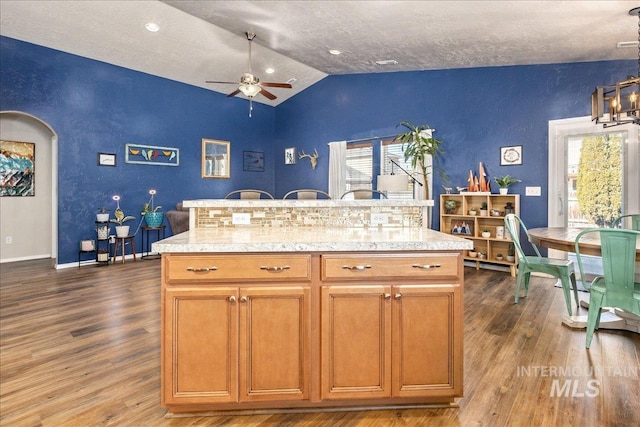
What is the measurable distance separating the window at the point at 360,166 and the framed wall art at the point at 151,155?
11.1 ft

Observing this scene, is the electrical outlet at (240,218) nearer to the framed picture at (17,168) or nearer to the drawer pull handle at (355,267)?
the drawer pull handle at (355,267)

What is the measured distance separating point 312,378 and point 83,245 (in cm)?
514

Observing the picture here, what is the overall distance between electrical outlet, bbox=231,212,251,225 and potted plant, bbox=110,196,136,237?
14.1ft

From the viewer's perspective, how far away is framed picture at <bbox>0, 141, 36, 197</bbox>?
5473mm

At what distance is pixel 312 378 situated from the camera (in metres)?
1.64

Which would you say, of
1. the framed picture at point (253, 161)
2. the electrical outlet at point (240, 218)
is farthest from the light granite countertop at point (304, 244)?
the framed picture at point (253, 161)

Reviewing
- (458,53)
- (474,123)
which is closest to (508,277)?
(474,123)

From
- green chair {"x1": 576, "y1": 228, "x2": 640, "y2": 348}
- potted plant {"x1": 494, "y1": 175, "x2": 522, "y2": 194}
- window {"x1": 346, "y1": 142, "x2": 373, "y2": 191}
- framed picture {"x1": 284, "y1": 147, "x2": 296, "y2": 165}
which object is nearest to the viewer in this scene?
green chair {"x1": 576, "y1": 228, "x2": 640, "y2": 348}

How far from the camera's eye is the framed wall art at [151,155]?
592cm

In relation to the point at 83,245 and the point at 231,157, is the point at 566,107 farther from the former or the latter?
the point at 83,245

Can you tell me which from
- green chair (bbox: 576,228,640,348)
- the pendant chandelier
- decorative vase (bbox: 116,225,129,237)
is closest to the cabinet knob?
green chair (bbox: 576,228,640,348)

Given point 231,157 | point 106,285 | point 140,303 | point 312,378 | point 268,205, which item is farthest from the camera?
point 231,157

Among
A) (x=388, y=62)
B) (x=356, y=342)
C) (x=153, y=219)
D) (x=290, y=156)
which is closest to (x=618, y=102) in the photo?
(x=356, y=342)

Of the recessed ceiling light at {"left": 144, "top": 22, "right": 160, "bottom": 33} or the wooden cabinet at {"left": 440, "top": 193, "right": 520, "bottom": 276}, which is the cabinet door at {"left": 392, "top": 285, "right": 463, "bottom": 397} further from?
the recessed ceiling light at {"left": 144, "top": 22, "right": 160, "bottom": 33}
